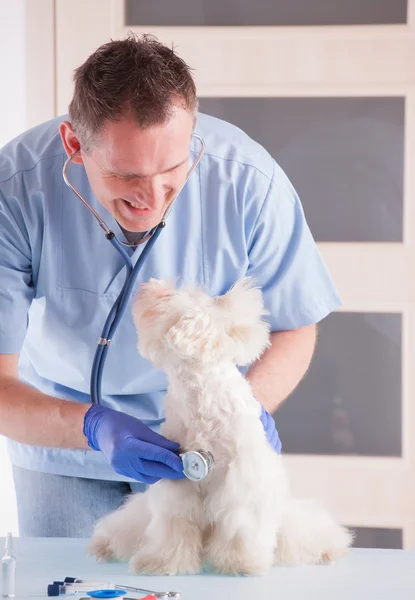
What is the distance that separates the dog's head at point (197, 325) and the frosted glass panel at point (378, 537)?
5.33ft

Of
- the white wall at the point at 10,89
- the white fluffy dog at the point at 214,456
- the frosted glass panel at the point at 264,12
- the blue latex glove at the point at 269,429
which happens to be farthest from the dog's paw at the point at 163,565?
the frosted glass panel at the point at 264,12

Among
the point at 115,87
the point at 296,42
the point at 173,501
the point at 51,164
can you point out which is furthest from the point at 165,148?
the point at 296,42

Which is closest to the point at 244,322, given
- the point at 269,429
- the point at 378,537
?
the point at 269,429

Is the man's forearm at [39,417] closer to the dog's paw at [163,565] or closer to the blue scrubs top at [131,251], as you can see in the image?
the blue scrubs top at [131,251]

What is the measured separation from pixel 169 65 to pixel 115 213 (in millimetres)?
277

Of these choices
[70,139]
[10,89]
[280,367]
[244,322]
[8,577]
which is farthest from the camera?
[10,89]

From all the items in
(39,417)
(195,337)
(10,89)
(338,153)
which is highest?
(10,89)

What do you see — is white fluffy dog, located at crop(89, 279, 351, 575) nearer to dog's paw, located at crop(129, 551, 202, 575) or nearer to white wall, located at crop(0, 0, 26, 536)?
dog's paw, located at crop(129, 551, 202, 575)

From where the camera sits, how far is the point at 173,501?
1247 millimetres

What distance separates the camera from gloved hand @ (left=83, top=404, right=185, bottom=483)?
1237 mm

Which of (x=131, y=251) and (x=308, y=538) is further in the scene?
(x=131, y=251)

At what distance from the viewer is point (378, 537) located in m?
2.72

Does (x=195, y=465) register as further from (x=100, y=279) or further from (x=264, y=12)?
(x=264, y=12)

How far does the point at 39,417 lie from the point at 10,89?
153 cm
